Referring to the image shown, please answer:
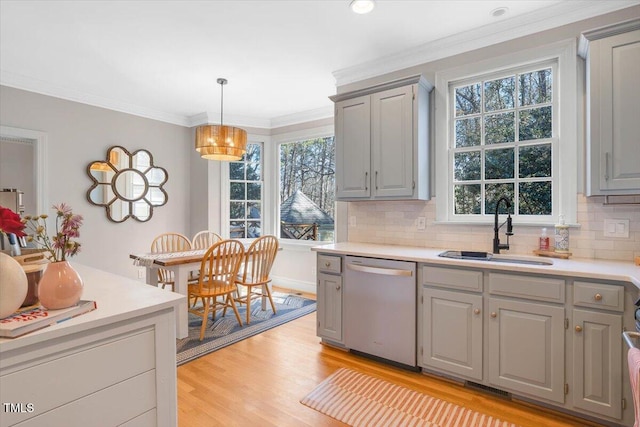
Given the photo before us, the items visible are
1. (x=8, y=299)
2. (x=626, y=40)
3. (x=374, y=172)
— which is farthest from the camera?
(x=374, y=172)

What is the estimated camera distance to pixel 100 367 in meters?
1.08

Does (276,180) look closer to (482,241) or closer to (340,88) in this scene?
(340,88)

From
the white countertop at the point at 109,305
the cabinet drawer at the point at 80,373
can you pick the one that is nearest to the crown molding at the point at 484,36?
the white countertop at the point at 109,305

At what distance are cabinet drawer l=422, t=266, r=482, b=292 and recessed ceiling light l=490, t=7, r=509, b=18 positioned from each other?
6.27ft

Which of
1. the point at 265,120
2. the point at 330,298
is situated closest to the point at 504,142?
the point at 330,298

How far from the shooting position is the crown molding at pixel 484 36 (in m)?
2.25

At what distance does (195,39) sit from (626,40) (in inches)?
121

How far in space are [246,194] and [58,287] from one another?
162 inches

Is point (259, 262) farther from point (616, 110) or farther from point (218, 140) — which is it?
point (616, 110)

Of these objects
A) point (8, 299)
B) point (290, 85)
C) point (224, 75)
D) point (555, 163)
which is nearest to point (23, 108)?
point (224, 75)

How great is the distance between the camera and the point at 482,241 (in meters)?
2.67

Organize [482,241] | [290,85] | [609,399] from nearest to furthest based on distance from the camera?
[609,399]
[482,241]
[290,85]

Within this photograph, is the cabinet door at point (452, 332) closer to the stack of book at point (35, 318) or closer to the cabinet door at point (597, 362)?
the cabinet door at point (597, 362)

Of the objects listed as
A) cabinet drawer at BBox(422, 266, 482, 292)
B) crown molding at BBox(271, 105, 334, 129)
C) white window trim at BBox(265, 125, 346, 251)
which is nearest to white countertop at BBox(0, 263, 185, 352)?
cabinet drawer at BBox(422, 266, 482, 292)
